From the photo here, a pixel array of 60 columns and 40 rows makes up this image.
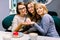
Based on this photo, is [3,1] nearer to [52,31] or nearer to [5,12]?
[5,12]

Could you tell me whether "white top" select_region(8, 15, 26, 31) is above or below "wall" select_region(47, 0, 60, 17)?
below

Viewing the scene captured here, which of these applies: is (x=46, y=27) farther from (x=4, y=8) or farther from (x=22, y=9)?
(x=4, y=8)

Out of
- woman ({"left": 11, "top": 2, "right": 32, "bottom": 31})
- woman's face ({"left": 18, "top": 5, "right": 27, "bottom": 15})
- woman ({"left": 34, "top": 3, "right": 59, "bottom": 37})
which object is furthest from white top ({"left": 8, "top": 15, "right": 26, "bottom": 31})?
woman ({"left": 34, "top": 3, "right": 59, "bottom": 37})

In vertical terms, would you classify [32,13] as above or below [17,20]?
above

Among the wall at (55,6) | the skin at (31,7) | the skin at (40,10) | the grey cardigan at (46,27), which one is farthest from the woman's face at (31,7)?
the wall at (55,6)

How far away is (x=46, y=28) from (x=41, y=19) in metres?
0.18

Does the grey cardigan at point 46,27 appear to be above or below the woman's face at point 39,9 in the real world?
below

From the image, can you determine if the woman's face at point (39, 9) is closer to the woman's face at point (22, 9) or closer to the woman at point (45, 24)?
the woman at point (45, 24)

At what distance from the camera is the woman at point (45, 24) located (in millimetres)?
2265

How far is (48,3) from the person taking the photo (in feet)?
12.4

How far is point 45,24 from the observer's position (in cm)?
226

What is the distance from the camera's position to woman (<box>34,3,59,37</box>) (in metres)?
2.27

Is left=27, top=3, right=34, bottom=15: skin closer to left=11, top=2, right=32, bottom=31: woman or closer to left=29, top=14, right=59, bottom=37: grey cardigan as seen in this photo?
left=11, top=2, right=32, bottom=31: woman

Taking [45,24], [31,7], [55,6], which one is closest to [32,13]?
[31,7]
